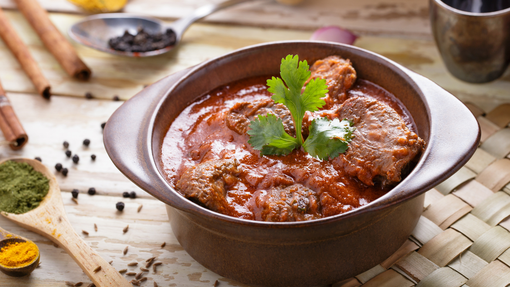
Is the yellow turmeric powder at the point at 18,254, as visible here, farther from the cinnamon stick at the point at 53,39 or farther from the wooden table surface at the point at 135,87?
the cinnamon stick at the point at 53,39

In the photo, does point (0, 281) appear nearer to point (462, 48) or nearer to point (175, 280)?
point (175, 280)

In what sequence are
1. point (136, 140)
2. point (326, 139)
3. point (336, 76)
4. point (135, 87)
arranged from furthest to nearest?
1. point (135, 87)
2. point (336, 76)
3. point (136, 140)
4. point (326, 139)

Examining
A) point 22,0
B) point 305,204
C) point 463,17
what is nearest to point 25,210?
point 305,204

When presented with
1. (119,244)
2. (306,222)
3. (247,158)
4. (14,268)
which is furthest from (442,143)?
(14,268)

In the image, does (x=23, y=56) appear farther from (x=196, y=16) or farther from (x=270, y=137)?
(x=270, y=137)

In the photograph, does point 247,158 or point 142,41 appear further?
point 142,41

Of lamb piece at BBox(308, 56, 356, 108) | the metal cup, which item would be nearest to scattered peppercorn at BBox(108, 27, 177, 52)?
lamb piece at BBox(308, 56, 356, 108)
